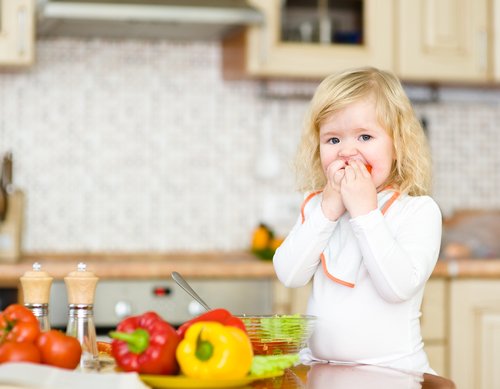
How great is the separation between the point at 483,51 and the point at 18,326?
7.95 feet

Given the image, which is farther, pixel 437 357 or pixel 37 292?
pixel 437 357

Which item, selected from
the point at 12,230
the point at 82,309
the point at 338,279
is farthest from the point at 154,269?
the point at 82,309

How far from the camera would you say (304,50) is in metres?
3.09

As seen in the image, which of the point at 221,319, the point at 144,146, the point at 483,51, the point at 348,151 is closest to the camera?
the point at 221,319

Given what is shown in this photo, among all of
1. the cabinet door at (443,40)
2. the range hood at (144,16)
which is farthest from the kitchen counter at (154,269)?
the cabinet door at (443,40)

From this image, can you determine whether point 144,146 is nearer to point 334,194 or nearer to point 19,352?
point 334,194

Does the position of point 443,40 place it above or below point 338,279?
above

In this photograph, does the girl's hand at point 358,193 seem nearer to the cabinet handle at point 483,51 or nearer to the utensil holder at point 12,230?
the utensil holder at point 12,230

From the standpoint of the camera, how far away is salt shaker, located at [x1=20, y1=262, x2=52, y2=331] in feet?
4.35

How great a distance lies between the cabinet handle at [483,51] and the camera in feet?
10.5

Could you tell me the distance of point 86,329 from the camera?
4.29 ft

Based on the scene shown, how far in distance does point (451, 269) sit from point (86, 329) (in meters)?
1.77

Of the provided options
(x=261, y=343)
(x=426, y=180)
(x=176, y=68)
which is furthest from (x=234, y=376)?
(x=176, y=68)

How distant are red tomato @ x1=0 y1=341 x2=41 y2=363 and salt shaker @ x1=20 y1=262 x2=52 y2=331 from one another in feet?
0.53
